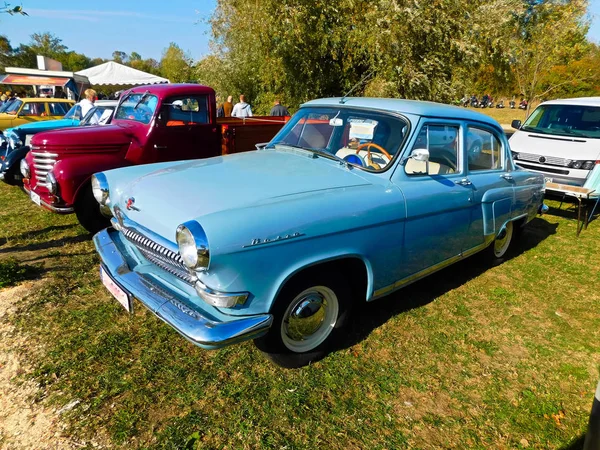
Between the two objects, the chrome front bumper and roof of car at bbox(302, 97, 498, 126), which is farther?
roof of car at bbox(302, 97, 498, 126)

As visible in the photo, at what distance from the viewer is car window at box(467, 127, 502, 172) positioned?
3.81m

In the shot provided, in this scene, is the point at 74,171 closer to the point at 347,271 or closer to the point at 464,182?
the point at 347,271

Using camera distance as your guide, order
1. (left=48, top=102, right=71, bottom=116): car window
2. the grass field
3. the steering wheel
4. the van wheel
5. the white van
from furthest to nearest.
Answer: (left=48, top=102, right=71, bottom=116): car window
the white van
the van wheel
the steering wheel
the grass field

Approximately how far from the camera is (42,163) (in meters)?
5.31

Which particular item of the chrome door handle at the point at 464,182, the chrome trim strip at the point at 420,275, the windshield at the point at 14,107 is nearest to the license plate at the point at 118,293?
the chrome trim strip at the point at 420,275

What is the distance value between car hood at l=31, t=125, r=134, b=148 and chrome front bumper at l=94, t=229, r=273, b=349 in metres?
3.39

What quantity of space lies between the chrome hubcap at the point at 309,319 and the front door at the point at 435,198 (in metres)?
0.64

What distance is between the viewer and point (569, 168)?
6.71 meters

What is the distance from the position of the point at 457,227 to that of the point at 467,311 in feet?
2.73

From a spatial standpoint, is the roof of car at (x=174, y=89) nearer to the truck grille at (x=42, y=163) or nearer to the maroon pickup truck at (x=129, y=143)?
the maroon pickup truck at (x=129, y=143)

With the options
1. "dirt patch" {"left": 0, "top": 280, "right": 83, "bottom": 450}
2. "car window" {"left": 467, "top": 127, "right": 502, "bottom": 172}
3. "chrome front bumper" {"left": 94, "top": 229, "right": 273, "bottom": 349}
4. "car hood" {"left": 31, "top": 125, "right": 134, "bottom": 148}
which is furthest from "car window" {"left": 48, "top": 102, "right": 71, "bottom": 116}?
"car window" {"left": 467, "top": 127, "right": 502, "bottom": 172}

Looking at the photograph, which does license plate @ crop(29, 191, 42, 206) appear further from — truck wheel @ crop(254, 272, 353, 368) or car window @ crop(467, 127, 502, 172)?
car window @ crop(467, 127, 502, 172)

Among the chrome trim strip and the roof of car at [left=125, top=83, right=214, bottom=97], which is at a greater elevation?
the roof of car at [left=125, top=83, right=214, bottom=97]

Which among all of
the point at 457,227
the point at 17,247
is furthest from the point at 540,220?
the point at 17,247
